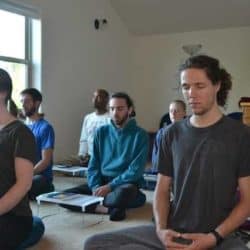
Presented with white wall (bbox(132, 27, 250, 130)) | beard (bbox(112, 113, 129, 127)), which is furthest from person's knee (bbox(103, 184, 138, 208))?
white wall (bbox(132, 27, 250, 130))

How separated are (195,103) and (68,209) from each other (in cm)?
225

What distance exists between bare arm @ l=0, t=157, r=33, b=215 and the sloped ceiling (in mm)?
4694

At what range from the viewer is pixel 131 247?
5.57 feet

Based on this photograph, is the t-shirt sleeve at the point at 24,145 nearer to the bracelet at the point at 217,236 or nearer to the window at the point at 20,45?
the bracelet at the point at 217,236

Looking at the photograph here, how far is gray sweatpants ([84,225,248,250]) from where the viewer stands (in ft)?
5.51

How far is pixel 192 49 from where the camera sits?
6.65 metres

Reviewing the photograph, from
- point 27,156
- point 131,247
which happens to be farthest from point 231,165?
point 27,156

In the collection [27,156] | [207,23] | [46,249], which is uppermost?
[207,23]

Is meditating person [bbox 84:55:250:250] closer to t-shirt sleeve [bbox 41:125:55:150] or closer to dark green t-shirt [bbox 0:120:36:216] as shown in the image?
dark green t-shirt [bbox 0:120:36:216]

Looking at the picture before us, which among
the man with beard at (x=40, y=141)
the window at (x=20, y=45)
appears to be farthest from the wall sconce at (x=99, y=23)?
the man with beard at (x=40, y=141)

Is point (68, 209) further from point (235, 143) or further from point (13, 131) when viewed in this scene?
point (235, 143)

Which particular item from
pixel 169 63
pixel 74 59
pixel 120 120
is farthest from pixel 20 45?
pixel 169 63

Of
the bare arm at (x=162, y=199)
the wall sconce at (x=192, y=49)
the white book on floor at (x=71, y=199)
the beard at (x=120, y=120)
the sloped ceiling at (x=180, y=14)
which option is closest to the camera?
the bare arm at (x=162, y=199)

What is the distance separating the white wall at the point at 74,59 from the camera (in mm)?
5590
